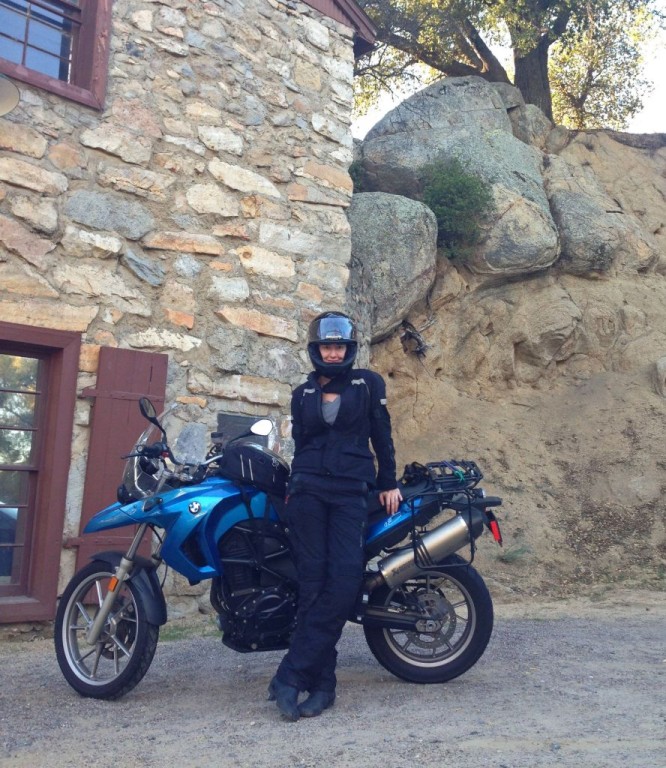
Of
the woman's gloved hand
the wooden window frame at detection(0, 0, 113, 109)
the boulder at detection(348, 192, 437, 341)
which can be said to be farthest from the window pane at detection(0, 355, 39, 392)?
the boulder at detection(348, 192, 437, 341)

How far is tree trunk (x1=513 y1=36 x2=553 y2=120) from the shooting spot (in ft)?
46.1

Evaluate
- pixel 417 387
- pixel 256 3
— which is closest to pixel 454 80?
pixel 417 387

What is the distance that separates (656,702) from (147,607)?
2.34 meters

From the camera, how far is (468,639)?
435 centimetres

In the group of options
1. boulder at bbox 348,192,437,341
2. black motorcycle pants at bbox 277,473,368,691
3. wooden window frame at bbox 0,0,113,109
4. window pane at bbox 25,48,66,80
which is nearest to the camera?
black motorcycle pants at bbox 277,473,368,691

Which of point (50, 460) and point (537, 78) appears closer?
point (50, 460)

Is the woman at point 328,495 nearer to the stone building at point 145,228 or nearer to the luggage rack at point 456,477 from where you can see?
the luggage rack at point 456,477

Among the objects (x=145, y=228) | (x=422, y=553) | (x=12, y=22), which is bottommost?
(x=422, y=553)

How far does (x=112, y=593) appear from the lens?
4.31 m

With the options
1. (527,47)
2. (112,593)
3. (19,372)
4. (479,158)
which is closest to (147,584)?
(112,593)

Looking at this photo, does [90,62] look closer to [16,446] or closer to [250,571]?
[16,446]

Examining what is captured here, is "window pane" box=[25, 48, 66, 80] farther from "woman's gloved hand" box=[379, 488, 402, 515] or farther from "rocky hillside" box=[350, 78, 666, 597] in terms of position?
"woman's gloved hand" box=[379, 488, 402, 515]

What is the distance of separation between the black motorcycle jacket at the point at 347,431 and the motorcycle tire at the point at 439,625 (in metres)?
0.52

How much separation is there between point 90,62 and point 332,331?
3544 millimetres
